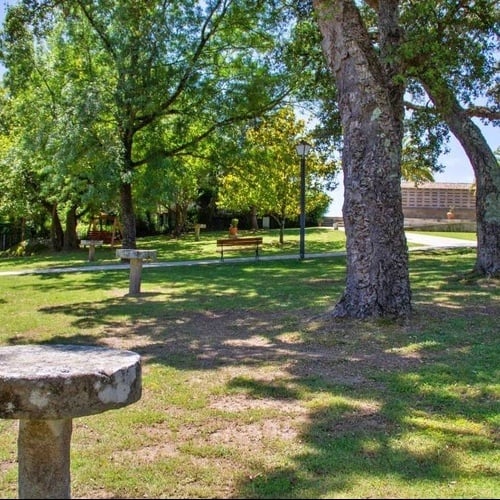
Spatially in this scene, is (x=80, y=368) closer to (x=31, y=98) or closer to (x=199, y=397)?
(x=199, y=397)

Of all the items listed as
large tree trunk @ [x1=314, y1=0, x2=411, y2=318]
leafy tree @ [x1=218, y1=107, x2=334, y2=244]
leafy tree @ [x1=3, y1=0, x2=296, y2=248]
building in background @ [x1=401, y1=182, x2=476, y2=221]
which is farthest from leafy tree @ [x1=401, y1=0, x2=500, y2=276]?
building in background @ [x1=401, y1=182, x2=476, y2=221]

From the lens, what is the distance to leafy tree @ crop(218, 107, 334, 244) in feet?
68.9

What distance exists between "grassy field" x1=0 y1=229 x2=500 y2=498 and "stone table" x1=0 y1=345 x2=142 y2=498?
56 cm

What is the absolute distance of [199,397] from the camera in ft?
16.2

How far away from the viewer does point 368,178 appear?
756cm

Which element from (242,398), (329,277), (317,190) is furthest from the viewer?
(317,190)

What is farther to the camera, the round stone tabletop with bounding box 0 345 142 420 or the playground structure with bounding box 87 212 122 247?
the playground structure with bounding box 87 212 122 247

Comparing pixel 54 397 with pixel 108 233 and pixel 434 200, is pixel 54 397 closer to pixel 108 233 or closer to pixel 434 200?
pixel 108 233

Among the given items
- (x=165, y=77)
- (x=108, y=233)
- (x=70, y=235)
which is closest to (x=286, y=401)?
(x=165, y=77)

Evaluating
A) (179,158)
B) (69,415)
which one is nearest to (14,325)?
(69,415)

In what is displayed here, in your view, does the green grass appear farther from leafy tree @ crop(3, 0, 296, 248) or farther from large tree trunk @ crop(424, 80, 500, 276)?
large tree trunk @ crop(424, 80, 500, 276)

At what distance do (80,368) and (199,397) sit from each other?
2.46 meters

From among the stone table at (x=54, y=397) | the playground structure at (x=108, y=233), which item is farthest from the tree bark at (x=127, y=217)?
the stone table at (x=54, y=397)

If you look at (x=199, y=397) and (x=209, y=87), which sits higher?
(x=209, y=87)
